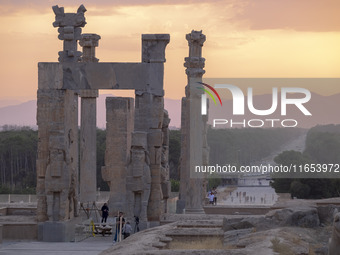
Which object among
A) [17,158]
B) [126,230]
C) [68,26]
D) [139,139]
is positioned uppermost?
[68,26]

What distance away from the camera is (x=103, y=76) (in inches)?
1065

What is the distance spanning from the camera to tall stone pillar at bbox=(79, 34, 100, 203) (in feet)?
122

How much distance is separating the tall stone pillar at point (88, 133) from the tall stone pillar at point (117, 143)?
3145mm

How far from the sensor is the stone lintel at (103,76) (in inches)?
1056

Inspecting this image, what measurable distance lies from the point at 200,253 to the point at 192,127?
17.1 metres

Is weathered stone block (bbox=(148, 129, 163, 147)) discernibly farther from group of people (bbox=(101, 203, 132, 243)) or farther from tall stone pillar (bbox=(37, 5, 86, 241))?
group of people (bbox=(101, 203, 132, 243))

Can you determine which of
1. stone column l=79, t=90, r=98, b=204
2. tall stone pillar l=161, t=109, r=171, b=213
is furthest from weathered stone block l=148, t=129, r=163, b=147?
stone column l=79, t=90, r=98, b=204

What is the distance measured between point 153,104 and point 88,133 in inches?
444

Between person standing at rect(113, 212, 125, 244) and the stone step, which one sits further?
person standing at rect(113, 212, 125, 244)

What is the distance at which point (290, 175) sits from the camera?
206 feet

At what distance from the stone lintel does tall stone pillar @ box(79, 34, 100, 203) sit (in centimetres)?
1005

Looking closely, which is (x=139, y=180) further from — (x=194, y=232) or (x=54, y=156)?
(x=194, y=232)

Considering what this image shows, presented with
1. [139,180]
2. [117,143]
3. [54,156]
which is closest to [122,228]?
[139,180]

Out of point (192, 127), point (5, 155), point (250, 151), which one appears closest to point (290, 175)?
point (5, 155)
